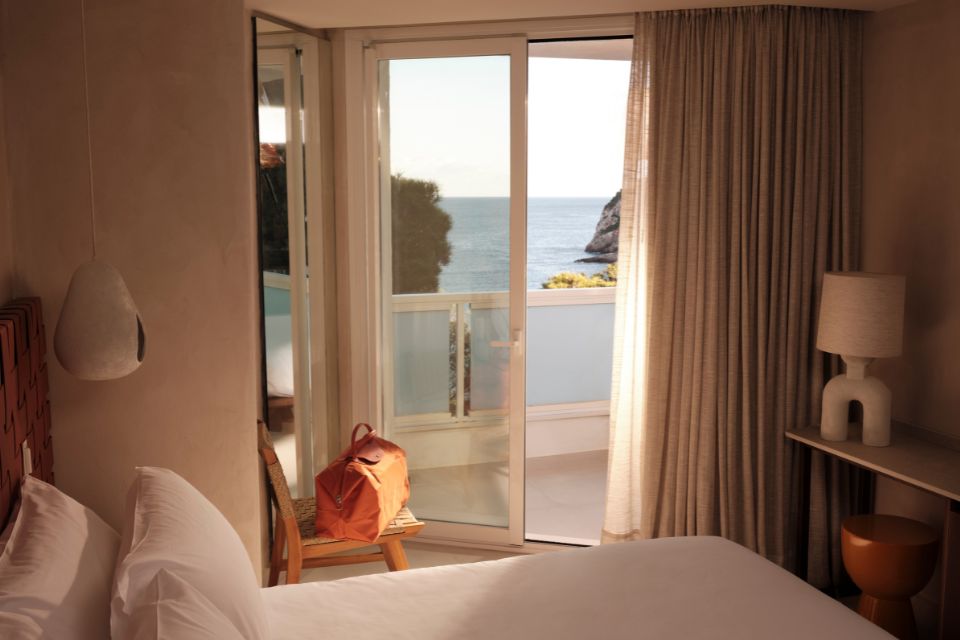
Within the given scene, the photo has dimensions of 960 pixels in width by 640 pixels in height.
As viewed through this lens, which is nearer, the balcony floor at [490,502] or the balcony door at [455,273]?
the balcony door at [455,273]

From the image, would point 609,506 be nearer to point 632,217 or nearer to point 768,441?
point 768,441

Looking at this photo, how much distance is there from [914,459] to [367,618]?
201cm

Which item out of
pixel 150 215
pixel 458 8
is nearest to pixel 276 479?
pixel 150 215

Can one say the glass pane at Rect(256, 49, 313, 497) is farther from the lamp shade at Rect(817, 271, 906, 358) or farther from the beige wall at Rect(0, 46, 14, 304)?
the lamp shade at Rect(817, 271, 906, 358)

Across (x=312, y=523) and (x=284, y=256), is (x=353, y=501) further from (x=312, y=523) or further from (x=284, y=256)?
(x=284, y=256)

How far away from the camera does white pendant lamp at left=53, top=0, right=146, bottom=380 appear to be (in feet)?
7.20

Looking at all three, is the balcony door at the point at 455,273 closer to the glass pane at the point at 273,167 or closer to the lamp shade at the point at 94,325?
the glass pane at the point at 273,167

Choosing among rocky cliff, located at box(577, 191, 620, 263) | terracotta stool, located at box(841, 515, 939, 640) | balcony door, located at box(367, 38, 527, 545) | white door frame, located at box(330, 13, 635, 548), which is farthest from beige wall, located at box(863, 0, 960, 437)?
rocky cliff, located at box(577, 191, 620, 263)

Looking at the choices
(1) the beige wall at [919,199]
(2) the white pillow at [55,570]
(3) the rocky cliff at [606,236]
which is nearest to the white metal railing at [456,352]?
(1) the beige wall at [919,199]

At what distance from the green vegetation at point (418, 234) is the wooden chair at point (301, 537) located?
42.0 inches

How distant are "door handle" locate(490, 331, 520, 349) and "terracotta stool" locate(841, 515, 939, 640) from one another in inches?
60.6

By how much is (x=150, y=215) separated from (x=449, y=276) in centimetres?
152

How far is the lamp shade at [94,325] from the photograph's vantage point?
7.20 ft

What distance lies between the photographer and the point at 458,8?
3250mm
